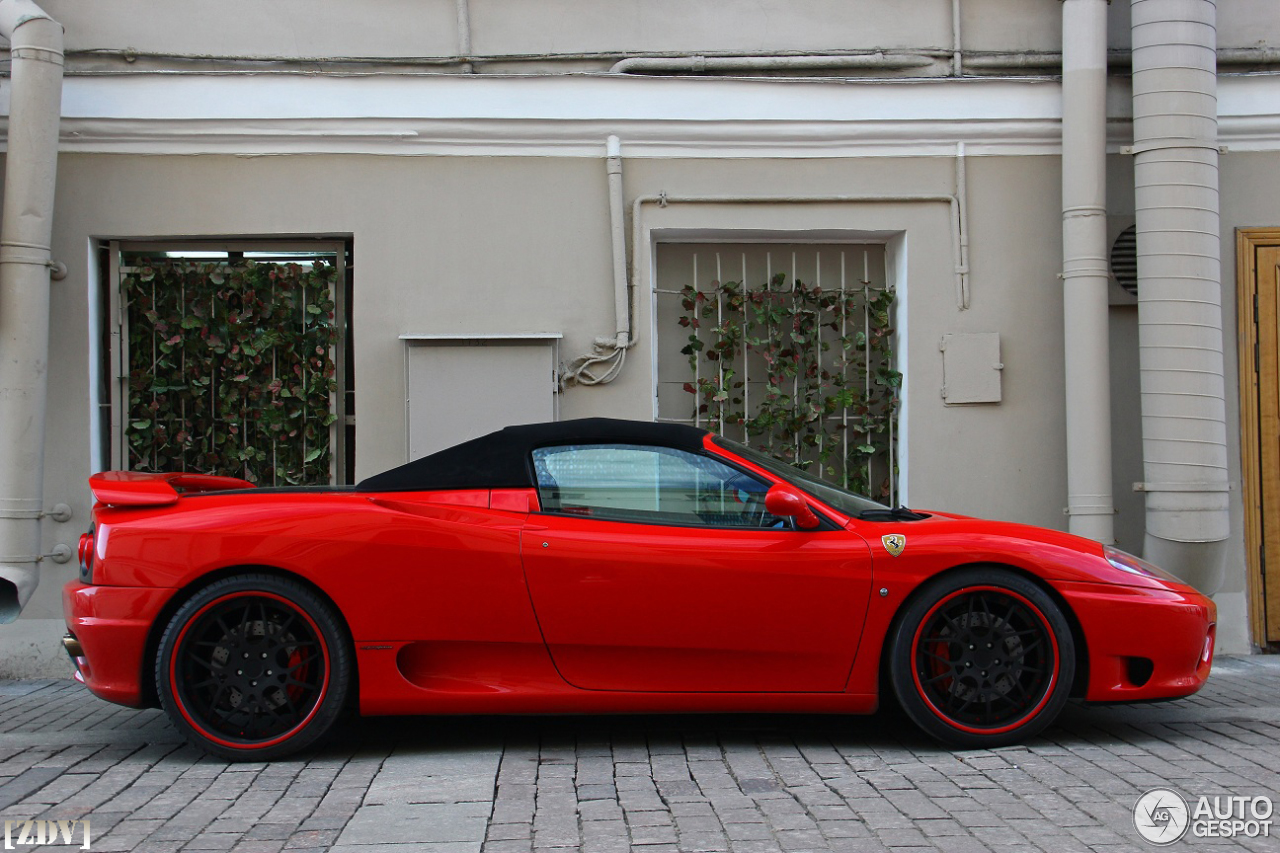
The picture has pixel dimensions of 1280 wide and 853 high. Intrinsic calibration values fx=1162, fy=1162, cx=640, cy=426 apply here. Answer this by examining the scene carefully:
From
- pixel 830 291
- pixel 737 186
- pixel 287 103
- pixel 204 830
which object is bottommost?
pixel 204 830

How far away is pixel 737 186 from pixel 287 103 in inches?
110

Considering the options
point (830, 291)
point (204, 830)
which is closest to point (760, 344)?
point (830, 291)

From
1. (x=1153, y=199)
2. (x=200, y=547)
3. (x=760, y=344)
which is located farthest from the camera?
(x=760, y=344)

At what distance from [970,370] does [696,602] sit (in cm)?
346

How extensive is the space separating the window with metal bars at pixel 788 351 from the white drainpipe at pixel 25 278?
142 inches

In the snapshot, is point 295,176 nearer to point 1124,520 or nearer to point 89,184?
point 89,184

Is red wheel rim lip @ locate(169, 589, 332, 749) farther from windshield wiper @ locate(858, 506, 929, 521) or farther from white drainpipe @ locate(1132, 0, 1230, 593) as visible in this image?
white drainpipe @ locate(1132, 0, 1230, 593)

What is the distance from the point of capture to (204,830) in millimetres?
3637

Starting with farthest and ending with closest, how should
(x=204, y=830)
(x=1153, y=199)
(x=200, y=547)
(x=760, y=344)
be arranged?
(x=760, y=344) → (x=1153, y=199) → (x=200, y=547) → (x=204, y=830)

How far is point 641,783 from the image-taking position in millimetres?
4113

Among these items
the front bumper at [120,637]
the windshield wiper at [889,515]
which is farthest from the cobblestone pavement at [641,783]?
the windshield wiper at [889,515]

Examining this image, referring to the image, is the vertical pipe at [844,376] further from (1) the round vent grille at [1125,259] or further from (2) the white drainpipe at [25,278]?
(2) the white drainpipe at [25,278]

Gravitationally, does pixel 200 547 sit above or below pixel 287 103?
below

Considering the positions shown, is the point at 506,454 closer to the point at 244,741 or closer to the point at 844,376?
the point at 244,741
